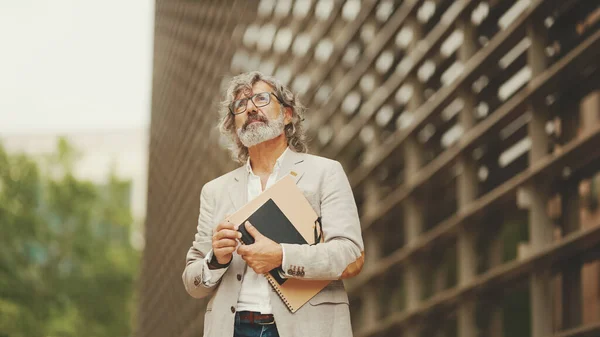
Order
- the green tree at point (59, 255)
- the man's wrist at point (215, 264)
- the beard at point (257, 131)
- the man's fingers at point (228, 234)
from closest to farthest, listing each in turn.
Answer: the man's fingers at point (228, 234) → the man's wrist at point (215, 264) → the beard at point (257, 131) → the green tree at point (59, 255)

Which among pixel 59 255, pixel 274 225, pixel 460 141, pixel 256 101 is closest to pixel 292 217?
pixel 274 225

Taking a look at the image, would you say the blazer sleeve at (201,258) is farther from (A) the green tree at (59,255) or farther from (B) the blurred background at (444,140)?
(A) the green tree at (59,255)

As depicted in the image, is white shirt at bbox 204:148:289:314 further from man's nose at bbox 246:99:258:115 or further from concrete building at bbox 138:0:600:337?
concrete building at bbox 138:0:600:337

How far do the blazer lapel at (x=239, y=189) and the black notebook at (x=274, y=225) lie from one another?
208mm

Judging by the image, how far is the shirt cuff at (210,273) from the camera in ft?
8.27

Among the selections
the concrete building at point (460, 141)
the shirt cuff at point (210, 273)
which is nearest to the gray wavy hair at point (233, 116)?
the shirt cuff at point (210, 273)

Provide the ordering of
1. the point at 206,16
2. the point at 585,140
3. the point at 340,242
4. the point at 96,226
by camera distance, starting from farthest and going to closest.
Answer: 1. the point at 96,226
2. the point at 206,16
3. the point at 585,140
4. the point at 340,242

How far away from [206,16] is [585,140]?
484 inches

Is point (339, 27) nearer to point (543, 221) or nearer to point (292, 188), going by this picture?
point (543, 221)

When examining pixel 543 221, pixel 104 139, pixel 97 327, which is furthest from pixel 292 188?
pixel 104 139

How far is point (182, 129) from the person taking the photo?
1873 cm

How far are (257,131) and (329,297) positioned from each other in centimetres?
52

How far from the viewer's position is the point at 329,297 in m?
2.51

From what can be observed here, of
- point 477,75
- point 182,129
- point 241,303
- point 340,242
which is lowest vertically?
point 241,303
